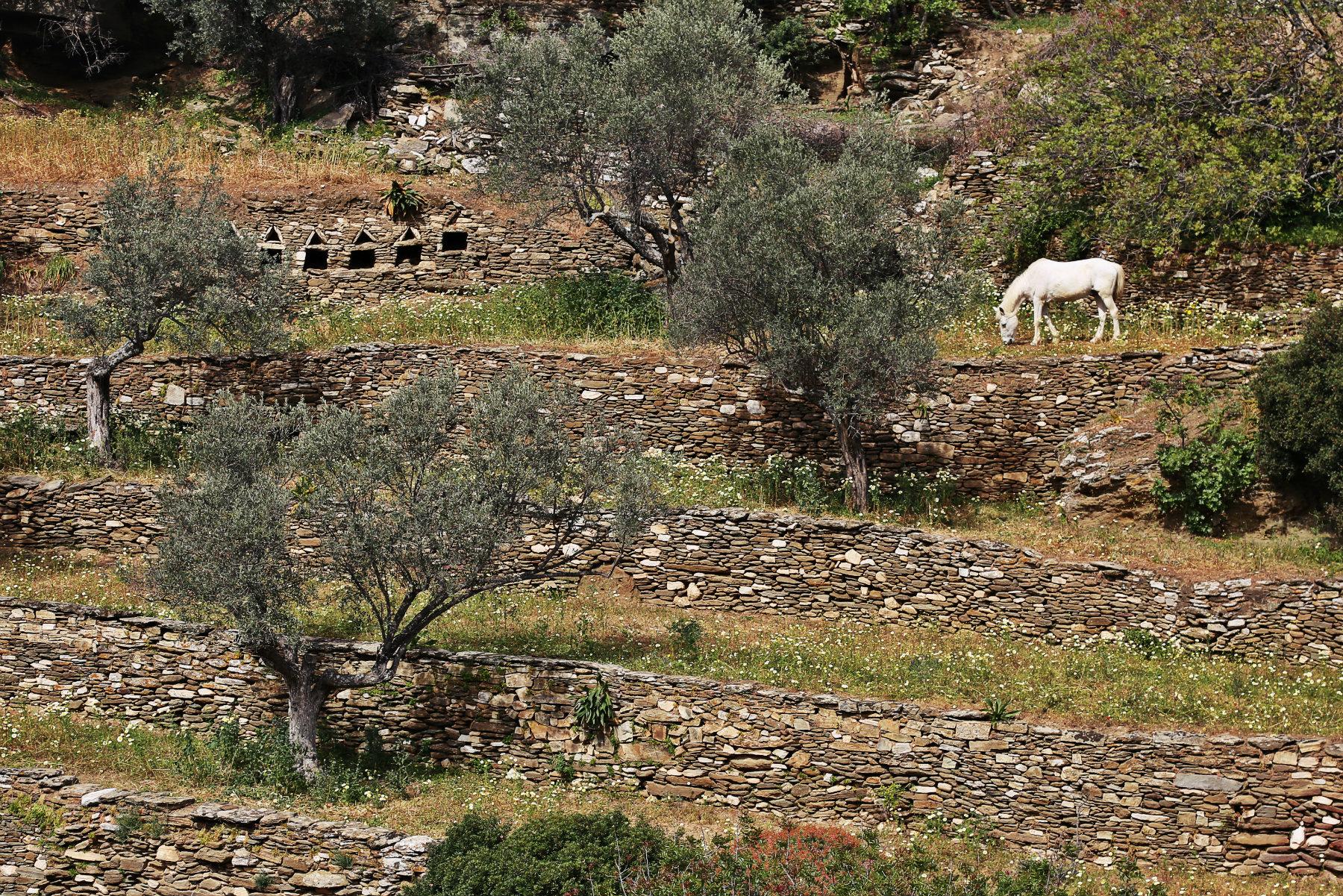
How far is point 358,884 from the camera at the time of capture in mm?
Answer: 18938

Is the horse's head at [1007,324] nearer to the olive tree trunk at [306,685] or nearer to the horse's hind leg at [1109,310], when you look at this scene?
the horse's hind leg at [1109,310]

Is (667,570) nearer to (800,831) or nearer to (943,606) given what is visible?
(943,606)

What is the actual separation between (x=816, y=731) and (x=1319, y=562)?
29.6 ft

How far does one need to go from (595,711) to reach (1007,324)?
1256 centimetres

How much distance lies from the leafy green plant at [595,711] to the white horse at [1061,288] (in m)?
12.1

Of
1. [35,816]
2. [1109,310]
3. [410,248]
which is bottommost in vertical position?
[35,816]

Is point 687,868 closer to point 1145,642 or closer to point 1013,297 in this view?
point 1145,642

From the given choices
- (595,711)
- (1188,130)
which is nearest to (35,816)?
(595,711)

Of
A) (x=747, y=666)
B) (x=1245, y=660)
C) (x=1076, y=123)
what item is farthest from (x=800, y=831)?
(x=1076, y=123)

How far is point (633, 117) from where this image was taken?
30719mm

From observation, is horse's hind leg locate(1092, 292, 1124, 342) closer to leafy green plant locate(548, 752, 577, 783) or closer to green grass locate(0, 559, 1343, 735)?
green grass locate(0, 559, 1343, 735)

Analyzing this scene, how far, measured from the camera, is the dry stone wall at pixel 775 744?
1947 cm

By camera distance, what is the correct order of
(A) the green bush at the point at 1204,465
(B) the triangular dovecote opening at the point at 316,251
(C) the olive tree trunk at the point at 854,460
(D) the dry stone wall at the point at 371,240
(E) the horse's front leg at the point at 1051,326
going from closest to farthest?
(A) the green bush at the point at 1204,465
(C) the olive tree trunk at the point at 854,460
(E) the horse's front leg at the point at 1051,326
(D) the dry stone wall at the point at 371,240
(B) the triangular dovecote opening at the point at 316,251

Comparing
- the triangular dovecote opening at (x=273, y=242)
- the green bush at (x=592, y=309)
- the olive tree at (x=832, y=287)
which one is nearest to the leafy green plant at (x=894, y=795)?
the olive tree at (x=832, y=287)
